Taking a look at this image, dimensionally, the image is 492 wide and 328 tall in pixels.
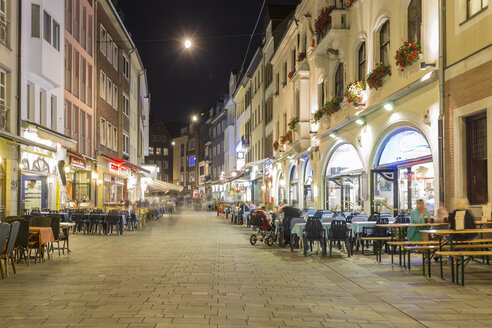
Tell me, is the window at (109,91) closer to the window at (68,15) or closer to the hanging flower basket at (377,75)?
the window at (68,15)

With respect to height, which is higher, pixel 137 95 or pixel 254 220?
pixel 137 95

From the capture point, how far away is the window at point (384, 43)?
18172 millimetres

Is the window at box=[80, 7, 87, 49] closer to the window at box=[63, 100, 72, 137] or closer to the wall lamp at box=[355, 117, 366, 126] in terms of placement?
the window at box=[63, 100, 72, 137]

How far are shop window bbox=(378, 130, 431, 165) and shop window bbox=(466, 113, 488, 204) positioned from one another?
2295 millimetres

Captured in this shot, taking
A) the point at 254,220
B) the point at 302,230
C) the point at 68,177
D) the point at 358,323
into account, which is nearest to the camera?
the point at 358,323

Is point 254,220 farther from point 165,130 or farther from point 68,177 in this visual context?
point 165,130

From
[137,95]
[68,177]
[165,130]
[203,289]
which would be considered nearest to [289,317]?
[203,289]

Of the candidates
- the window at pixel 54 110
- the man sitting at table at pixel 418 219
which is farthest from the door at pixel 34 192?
the man sitting at table at pixel 418 219

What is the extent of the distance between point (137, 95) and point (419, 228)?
41.6m

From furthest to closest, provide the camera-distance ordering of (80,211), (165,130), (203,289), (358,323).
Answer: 1. (165,130)
2. (80,211)
3. (203,289)
4. (358,323)

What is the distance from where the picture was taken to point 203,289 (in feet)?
29.3

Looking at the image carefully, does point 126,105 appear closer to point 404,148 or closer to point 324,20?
point 324,20

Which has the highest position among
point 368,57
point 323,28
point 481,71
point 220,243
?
point 323,28

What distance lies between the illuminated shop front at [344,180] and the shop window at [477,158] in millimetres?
6798
